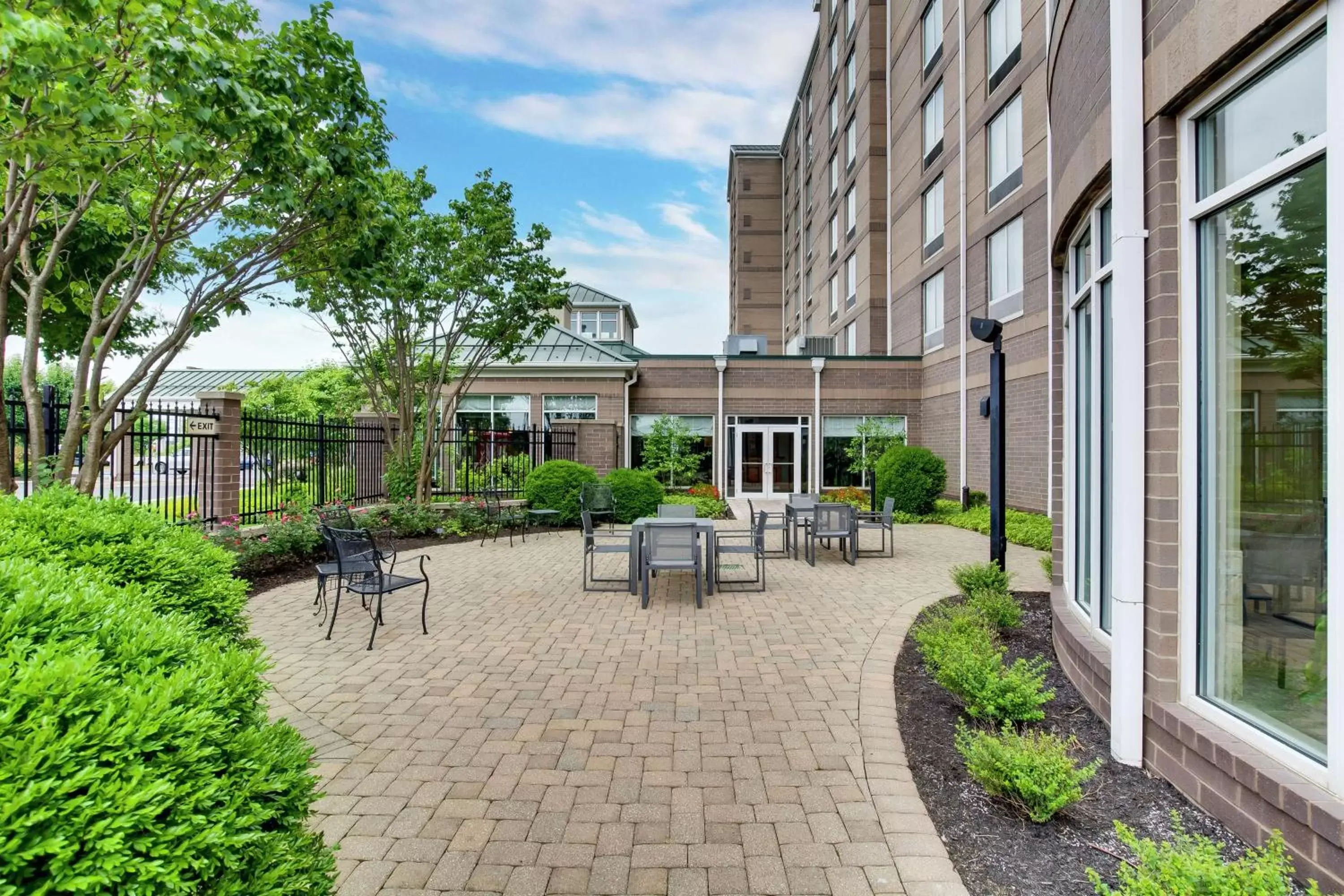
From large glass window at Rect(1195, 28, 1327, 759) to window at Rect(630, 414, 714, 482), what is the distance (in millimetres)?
17484

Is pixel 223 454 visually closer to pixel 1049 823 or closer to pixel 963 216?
pixel 1049 823

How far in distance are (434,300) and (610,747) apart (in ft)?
35.4

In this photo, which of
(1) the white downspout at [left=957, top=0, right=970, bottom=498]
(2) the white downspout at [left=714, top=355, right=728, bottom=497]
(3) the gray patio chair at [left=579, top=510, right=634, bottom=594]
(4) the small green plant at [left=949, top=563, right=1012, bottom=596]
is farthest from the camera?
(2) the white downspout at [left=714, top=355, right=728, bottom=497]

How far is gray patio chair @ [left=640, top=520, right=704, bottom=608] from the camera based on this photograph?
7.13 m

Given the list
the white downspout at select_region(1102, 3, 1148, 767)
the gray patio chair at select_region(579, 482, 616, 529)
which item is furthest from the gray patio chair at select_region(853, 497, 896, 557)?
the white downspout at select_region(1102, 3, 1148, 767)

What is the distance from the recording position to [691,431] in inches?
805

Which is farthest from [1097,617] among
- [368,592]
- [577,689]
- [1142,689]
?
[368,592]

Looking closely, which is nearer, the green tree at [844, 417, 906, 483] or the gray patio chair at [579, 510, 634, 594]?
the gray patio chair at [579, 510, 634, 594]

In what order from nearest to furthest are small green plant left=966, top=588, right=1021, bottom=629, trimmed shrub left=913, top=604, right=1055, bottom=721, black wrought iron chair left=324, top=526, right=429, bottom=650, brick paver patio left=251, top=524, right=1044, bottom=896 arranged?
brick paver patio left=251, top=524, right=1044, bottom=896 → trimmed shrub left=913, top=604, right=1055, bottom=721 → small green plant left=966, top=588, right=1021, bottom=629 → black wrought iron chair left=324, top=526, right=429, bottom=650

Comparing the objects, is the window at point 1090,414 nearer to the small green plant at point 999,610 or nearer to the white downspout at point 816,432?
the small green plant at point 999,610

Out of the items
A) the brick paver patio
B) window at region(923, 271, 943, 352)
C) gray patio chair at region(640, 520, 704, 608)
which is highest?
window at region(923, 271, 943, 352)

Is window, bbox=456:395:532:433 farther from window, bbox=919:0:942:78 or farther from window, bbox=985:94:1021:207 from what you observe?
window, bbox=919:0:942:78

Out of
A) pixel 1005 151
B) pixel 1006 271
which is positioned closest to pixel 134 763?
pixel 1006 271

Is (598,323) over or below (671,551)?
over
